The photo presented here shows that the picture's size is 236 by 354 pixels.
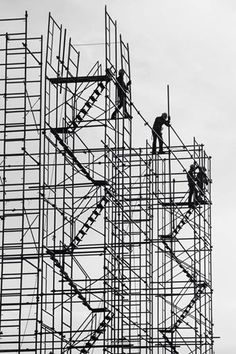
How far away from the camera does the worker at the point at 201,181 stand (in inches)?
2371

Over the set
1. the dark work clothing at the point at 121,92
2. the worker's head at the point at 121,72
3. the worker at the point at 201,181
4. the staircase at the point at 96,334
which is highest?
the worker at the point at 201,181

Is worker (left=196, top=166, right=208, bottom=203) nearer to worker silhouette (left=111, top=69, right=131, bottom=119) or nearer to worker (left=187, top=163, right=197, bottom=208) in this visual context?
worker (left=187, top=163, right=197, bottom=208)

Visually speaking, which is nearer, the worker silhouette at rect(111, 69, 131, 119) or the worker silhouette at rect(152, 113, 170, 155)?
the worker silhouette at rect(111, 69, 131, 119)

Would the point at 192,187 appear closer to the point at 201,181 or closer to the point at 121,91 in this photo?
the point at 201,181

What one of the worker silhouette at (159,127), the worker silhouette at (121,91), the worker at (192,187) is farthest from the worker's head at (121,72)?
the worker at (192,187)

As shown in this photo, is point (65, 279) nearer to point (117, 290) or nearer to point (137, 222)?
point (117, 290)

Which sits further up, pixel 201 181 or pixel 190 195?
pixel 201 181

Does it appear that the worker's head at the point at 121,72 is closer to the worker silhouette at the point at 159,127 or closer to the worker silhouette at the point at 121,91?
the worker silhouette at the point at 121,91

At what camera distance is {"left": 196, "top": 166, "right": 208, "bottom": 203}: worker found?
60.2 m

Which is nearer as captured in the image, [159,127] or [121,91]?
[121,91]

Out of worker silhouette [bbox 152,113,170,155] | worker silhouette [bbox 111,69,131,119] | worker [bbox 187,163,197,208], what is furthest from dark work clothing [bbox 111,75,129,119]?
worker [bbox 187,163,197,208]

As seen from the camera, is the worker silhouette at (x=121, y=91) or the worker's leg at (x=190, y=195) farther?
the worker's leg at (x=190, y=195)

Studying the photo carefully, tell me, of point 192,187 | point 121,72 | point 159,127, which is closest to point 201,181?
point 192,187

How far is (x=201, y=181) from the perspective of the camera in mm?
60656
